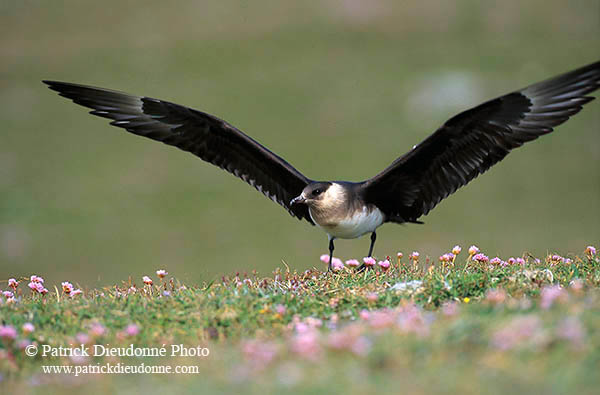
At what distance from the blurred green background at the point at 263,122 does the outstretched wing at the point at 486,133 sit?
11.9 m

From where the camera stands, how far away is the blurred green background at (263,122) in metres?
22.6

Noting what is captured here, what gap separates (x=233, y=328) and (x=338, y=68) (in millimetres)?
24579

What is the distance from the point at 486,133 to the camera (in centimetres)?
753

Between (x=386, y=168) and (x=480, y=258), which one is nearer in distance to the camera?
(x=480, y=258)

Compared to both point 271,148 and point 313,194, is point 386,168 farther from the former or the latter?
point 271,148

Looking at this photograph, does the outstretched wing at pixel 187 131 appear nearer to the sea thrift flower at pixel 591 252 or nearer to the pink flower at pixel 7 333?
the sea thrift flower at pixel 591 252

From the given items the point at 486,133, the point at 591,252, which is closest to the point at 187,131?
the point at 486,133

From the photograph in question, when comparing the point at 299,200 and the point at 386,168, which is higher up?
the point at 386,168

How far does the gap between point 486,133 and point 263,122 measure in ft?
63.9

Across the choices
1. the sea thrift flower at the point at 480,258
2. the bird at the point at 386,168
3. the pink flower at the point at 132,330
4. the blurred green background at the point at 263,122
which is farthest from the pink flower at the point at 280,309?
the blurred green background at the point at 263,122

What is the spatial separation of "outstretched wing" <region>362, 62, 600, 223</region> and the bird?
1cm

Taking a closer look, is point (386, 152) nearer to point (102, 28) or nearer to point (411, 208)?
point (102, 28)

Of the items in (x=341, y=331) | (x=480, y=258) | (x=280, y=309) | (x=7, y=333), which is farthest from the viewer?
(x=480, y=258)

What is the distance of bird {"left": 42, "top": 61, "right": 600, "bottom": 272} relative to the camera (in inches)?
290
